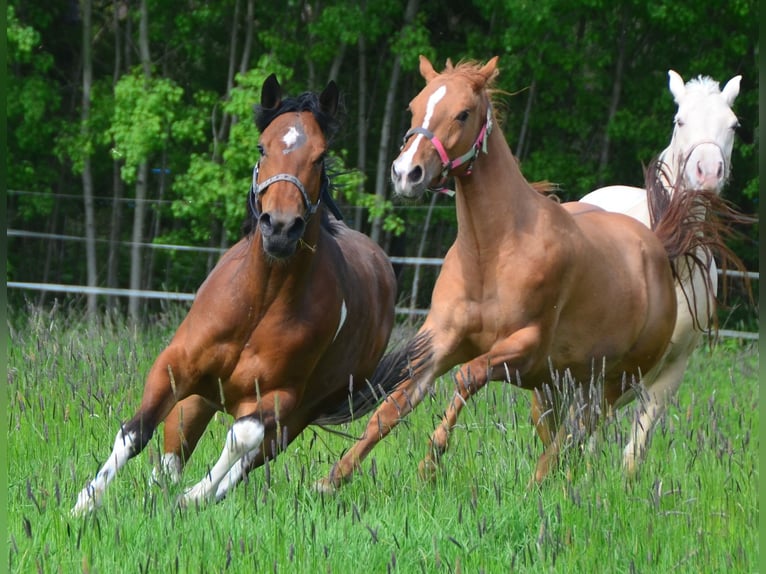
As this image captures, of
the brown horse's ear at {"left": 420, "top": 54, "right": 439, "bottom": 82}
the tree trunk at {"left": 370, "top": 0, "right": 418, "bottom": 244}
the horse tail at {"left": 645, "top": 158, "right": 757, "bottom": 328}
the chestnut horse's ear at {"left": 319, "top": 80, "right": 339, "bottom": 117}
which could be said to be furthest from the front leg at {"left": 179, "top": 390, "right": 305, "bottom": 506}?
the tree trunk at {"left": 370, "top": 0, "right": 418, "bottom": 244}

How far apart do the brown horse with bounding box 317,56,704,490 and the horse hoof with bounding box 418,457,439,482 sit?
0.30 meters

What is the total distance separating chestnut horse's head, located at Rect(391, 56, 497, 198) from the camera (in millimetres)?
5441

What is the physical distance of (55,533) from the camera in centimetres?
406

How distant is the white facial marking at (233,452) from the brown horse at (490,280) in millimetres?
518

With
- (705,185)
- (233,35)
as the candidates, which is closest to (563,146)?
(233,35)

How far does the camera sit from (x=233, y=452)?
493 cm

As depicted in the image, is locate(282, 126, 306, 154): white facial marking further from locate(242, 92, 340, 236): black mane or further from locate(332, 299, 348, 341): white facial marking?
locate(332, 299, 348, 341): white facial marking

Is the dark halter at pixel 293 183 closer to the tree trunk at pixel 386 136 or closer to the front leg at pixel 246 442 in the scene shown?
the front leg at pixel 246 442

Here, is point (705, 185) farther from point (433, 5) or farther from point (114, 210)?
point (433, 5)

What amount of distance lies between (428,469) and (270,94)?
178cm

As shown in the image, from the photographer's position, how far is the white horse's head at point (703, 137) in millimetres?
7602

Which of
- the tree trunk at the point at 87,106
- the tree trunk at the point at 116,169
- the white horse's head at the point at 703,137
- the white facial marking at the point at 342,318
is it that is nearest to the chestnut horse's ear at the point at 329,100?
the white facial marking at the point at 342,318

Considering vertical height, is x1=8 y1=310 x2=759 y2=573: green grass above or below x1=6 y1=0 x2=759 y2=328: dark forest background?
below

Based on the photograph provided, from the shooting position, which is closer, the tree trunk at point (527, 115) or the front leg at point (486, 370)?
the front leg at point (486, 370)
